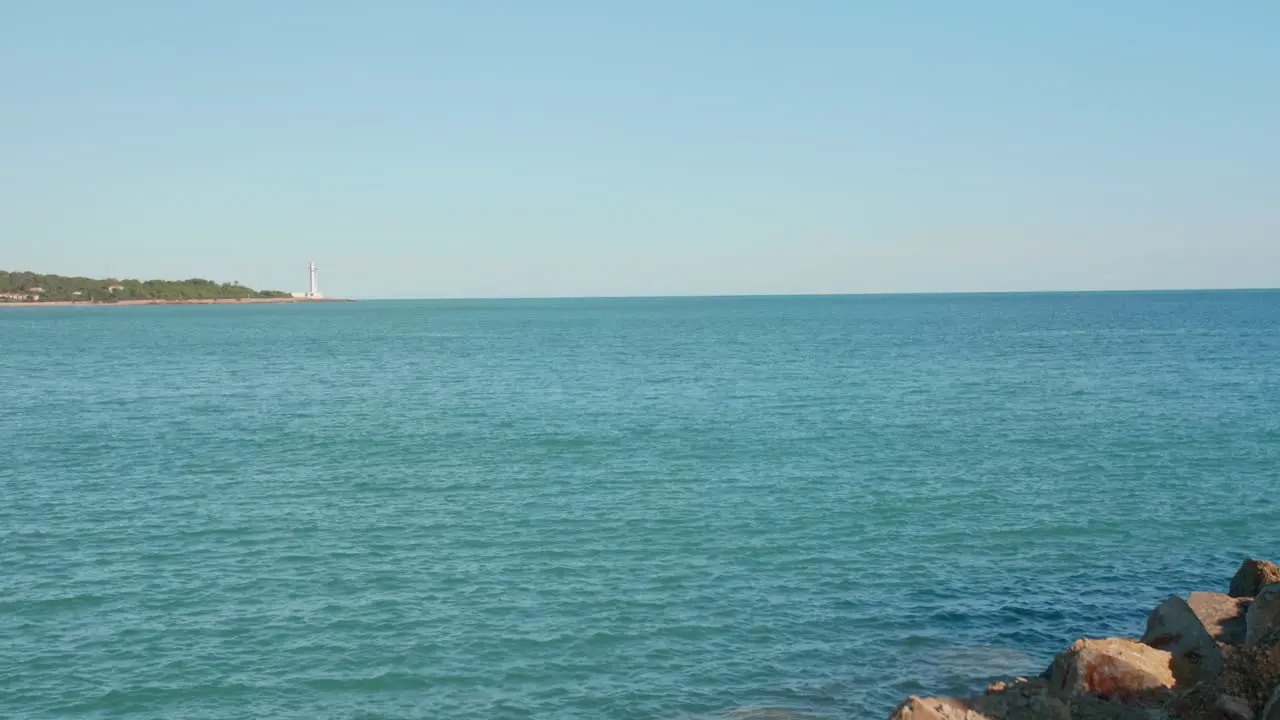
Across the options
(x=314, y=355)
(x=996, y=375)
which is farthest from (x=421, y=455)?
(x=314, y=355)

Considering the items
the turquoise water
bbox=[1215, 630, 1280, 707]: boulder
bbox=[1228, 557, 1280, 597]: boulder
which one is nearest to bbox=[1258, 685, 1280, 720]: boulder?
bbox=[1215, 630, 1280, 707]: boulder

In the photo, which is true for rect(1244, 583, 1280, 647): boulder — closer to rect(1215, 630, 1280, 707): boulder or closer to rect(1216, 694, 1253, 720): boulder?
rect(1215, 630, 1280, 707): boulder

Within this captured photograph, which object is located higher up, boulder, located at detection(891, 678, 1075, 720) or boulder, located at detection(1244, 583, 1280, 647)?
boulder, located at detection(1244, 583, 1280, 647)

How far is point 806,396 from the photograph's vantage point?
250 feet

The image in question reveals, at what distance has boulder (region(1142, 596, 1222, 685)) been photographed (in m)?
21.2

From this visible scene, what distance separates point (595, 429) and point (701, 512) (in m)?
21.7

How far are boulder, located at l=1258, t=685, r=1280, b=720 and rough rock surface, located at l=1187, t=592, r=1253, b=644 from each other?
19.9 feet

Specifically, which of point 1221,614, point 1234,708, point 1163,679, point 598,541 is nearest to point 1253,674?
point 1234,708

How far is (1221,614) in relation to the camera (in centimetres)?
2353

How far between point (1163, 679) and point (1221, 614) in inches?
164

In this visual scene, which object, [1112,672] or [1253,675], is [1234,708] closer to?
[1253,675]

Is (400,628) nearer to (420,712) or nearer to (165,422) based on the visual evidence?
(420,712)

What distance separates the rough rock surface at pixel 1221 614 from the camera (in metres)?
22.6

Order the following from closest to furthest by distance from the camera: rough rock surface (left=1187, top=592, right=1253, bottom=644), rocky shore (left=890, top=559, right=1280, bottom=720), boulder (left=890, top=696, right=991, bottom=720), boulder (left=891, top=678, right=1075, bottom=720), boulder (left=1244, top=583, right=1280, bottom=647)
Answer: rocky shore (left=890, top=559, right=1280, bottom=720) → boulder (left=890, top=696, right=991, bottom=720) → boulder (left=891, top=678, right=1075, bottom=720) → boulder (left=1244, top=583, right=1280, bottom=647) → rough rock surface (left=1187, top=592, right=1253, bottom=644)
